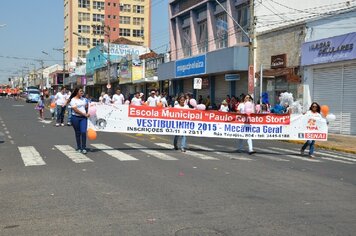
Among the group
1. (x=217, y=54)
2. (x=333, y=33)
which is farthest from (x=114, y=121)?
(x=217, y=54)

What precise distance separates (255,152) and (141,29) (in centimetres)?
10488

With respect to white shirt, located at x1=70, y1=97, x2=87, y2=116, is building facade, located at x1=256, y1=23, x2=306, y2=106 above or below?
above

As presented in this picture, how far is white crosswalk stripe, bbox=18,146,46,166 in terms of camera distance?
10.8 meters

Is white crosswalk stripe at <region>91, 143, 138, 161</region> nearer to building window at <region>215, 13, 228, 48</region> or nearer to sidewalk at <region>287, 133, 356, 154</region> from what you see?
sidewalk at <region>287, 133, 356, 154</region>

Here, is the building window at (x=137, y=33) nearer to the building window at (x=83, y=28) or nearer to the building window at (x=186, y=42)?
the building window at (x=83, y=28)

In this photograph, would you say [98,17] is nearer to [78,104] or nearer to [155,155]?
[78,104]

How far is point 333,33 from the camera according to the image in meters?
22.7

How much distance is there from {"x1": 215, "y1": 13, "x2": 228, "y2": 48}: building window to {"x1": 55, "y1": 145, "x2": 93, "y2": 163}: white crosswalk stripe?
2198 centimetres

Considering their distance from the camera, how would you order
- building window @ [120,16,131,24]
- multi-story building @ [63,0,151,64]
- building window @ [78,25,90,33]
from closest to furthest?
1. multi-story building @ [63,0,151,64]
2. building window @ [78,25,90,33]
3. building window @ [120,16,131,24]

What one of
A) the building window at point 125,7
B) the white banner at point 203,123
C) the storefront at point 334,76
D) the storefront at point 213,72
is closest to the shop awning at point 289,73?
the storefront at point 334,76

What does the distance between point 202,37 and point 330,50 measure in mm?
17642

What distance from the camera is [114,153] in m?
12.8

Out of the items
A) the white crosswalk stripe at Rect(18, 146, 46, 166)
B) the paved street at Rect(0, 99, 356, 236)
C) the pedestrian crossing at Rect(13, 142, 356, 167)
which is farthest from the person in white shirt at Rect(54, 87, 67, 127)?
the paved street at Rect(0, 99, 356, 236)

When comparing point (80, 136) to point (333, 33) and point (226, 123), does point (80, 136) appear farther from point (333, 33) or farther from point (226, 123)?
point (333, 33)
